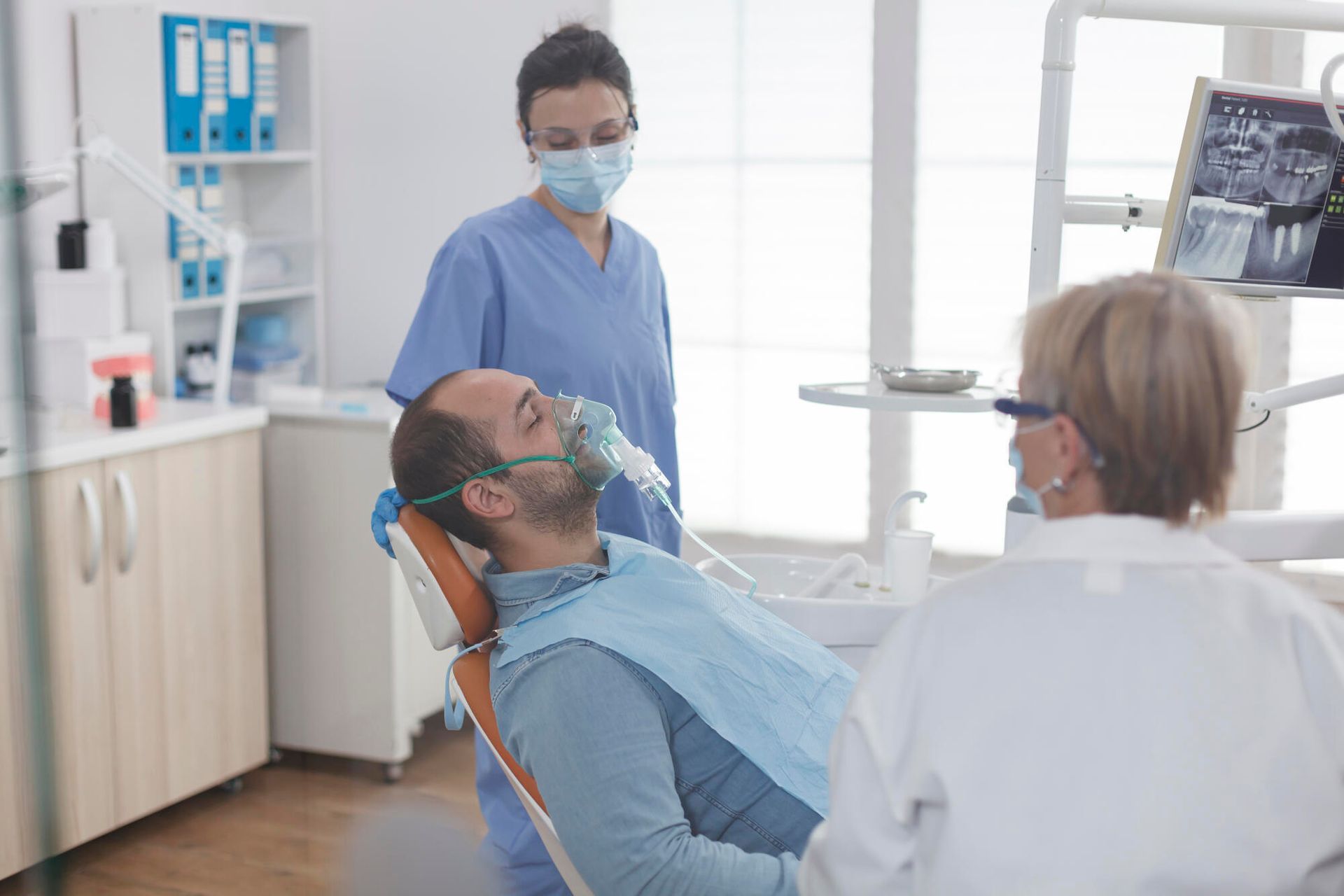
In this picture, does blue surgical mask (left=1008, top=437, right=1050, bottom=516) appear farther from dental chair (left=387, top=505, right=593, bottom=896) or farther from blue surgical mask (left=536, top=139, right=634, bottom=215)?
blue surgical mask (left=536, top=139, right=634, bottom=215)

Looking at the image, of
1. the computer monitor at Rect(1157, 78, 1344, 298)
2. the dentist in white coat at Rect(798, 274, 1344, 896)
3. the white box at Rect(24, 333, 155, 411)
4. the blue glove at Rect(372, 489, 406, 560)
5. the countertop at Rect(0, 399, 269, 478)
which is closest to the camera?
the dentist in white coat at Rect(798, 274, 1344, 896)

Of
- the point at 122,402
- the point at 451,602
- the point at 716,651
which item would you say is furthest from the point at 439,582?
the point at 122,402

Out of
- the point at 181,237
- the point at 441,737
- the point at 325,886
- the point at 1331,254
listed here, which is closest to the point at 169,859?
the point at 325,886

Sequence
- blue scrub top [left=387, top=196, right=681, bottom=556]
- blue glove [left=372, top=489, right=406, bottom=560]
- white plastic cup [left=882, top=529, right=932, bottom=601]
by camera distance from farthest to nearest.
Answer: blue scrub top [left=387, top=196, right=681, bottom=556]
white plastic cup [left=882, top=529, right=932, bottom=601]
blue glove [left=372, top=489, right=406, bottom=560]

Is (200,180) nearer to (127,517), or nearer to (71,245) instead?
(71,245)

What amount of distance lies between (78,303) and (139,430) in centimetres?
48

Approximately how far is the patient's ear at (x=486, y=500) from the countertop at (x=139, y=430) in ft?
3.52

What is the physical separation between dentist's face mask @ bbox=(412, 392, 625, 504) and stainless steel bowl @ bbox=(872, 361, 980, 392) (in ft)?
1.20

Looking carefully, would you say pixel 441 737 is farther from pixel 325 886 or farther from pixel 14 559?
pixel 14 559

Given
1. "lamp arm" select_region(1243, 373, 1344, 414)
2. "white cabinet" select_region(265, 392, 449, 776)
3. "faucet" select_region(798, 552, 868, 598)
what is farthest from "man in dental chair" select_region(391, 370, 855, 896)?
"white cabinet" select_region(265, 392, 449, 776)

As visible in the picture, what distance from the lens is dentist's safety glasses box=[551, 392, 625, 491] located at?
51.9 inches

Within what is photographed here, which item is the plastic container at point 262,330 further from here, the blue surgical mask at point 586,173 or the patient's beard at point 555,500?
the patient's beard at point 555,500

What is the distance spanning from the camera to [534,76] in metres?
1.82

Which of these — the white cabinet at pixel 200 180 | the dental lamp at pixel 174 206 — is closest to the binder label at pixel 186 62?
the white cabinet at pixel 200 180
